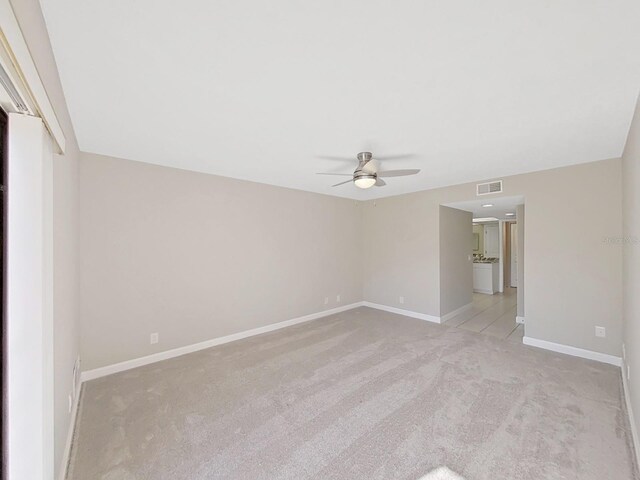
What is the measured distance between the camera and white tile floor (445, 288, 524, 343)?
13.4ft

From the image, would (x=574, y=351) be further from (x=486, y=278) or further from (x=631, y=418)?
(x=486, y=278)

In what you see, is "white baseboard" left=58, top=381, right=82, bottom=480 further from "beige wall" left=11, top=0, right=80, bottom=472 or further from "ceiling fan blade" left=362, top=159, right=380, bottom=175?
"ceiling fan blade" left=362, top=159, right=380, bottom=175

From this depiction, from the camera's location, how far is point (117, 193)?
9.54 feet

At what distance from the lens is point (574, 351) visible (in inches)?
128

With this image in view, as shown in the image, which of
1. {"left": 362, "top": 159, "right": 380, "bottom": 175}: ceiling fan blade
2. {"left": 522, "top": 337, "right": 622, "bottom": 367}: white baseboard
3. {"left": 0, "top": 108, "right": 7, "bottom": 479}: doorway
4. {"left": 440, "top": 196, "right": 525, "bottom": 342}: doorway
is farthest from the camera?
{"left": 440, "top": 196, "right": 525, "bottom": 342}: doorway

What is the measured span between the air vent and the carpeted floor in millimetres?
2164

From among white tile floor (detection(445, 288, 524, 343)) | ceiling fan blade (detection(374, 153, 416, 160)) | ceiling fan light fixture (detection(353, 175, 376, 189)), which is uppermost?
ceiling fan blade (detection(374, 153, 416, 160))

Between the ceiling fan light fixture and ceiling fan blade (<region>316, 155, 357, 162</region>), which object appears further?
ceiling fan blade (<region>316, 155, 357, 162</region>)

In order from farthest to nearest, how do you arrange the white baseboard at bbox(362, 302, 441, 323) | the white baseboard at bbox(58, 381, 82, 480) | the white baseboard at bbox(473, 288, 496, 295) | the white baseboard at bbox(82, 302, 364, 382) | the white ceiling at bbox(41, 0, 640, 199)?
1. the white baseboard at bbox(473, 288, 496, 295)
2. the white baseboard at bbox(362, 302, 441, 323)
3. the white baseboard at bbox(82, 302, 364, 382)
4. the white baseboard at bbox(58, 381, 82, 480)
5. the white ceiling at bbox(41, 0, 640, 199)

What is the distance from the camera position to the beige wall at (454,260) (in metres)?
4.66

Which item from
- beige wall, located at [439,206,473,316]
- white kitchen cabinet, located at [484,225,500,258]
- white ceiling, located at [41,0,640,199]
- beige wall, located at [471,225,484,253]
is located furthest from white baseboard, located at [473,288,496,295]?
white ceiling, located at [41,0,640,199]

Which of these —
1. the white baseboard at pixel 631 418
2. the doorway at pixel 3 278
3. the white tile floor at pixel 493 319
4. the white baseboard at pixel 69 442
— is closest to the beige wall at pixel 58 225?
the white baseboard at pixel 69 442

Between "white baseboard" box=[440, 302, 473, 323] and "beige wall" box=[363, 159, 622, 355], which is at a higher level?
"beige wall" box=[363, 159, 622, 355]

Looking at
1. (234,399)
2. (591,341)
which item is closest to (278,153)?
(234,399)
